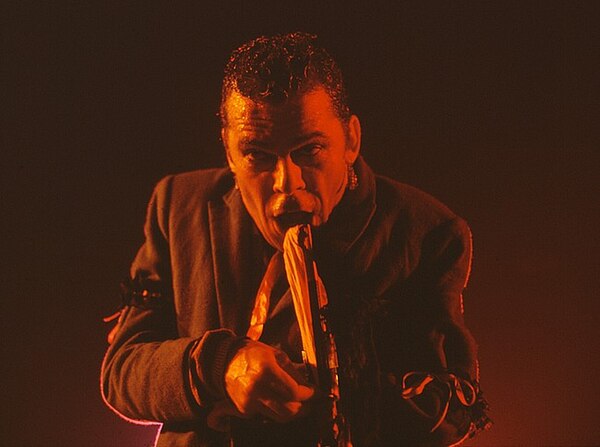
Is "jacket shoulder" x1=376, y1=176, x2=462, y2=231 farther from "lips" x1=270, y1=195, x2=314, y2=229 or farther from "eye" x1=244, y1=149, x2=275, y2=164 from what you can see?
"eye" x1=244, y1=149, x2=275, y2=164

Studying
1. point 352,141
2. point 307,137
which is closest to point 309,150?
point 307,137

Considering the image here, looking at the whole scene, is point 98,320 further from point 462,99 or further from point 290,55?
point 462,99

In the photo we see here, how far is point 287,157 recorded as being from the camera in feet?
6.07

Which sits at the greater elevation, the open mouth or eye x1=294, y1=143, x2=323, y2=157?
eye x1=294, y1=143, x2=323, y2=157

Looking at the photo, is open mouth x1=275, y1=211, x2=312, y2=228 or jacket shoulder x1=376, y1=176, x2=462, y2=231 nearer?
open mouth x1=275, y1=211, x2=312, y2=228

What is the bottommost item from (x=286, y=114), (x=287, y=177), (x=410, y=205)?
(x=410, y=205)

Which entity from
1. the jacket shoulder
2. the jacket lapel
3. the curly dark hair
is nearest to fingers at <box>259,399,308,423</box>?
the jacket lapel

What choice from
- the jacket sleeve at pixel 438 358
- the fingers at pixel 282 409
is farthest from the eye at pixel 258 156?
the fingers at pixel 282 409

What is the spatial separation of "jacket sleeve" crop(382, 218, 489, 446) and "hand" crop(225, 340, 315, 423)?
0.25 meters

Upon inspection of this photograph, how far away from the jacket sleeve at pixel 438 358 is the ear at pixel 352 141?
10.1 inches

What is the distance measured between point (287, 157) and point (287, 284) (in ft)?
0.95

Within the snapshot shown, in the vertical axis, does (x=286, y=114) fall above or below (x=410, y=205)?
above

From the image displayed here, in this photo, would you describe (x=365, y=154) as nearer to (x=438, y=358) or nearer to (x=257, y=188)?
(x=257, y=188)

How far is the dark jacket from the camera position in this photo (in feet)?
6.04
